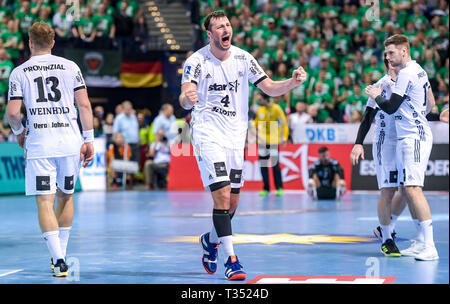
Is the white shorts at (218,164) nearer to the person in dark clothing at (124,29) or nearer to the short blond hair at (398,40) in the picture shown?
the short blond hair at (398,40)

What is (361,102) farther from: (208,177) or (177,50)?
(208,177)

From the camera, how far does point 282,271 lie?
8000mm

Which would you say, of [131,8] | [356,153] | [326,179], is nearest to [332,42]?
[131,8]

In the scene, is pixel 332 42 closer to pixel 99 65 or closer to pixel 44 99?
pixel 99 65

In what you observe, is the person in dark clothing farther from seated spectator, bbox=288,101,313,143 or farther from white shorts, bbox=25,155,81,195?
white shorts, bbox=25,155,81,195

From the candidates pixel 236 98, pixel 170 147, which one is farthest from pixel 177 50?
pixel 236 98

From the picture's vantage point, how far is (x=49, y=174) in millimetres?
7715

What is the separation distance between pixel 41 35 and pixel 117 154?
51.5ft

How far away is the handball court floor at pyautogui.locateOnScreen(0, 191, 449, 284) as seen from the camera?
25.9ft

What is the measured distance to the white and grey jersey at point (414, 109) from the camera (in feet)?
30.0

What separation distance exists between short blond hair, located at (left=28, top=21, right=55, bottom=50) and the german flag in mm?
19020

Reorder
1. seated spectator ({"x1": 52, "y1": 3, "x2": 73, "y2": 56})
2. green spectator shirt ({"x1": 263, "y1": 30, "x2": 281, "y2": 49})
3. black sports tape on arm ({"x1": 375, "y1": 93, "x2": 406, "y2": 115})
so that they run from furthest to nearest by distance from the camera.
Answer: seated spectator ({"x1": 52, "y1": 3, "x2": 73, "y2": 56}) < green spectator shirt ({"x1": 263, "y1": 30, "x2": 281, "y2": 49}) < black sports tape on arm ({"x1": 375, "y1": 93, "x2": 406, "y2": 115})

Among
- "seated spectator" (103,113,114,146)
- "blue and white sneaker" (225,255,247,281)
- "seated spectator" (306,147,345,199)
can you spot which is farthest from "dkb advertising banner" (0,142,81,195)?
"blue and white sneaker" (225,255,247,281)

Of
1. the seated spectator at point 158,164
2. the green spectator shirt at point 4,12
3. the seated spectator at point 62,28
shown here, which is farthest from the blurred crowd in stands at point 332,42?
the green spectator shirt at point 4,12
